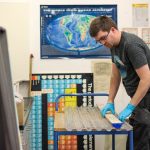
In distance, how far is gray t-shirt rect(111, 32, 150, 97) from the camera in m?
2.06

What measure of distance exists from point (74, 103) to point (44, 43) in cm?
78

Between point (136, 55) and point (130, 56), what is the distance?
0.18 feet

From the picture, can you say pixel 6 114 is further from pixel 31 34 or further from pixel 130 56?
pixel 31 34

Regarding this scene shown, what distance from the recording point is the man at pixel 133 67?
206 cm

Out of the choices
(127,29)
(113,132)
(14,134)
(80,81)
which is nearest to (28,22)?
(80,81)

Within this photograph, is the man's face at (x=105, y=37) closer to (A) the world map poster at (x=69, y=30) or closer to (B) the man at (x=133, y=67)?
(B) the man at (x=133, y=67)

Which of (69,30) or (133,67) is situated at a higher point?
(69,30)

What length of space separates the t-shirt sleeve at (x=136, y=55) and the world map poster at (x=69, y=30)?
4.13ft

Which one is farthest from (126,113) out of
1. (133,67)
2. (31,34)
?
(31,34)

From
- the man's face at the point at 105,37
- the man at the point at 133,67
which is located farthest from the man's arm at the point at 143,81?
the man's face at the point at 105,37

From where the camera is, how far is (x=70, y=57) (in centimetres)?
335

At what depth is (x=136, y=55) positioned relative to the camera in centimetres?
206

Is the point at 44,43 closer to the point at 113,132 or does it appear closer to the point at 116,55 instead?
the point at 116,55

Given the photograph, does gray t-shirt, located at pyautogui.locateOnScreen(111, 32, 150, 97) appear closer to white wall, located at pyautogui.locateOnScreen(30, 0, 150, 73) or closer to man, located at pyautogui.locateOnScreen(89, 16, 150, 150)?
man, located at pyautogui.locateOnScreen(89, 16, 150, 150)
